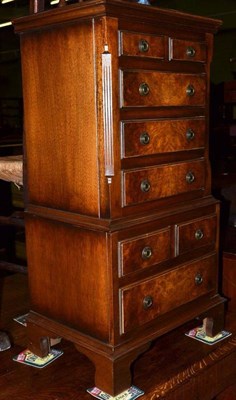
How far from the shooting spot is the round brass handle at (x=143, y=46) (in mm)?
1587

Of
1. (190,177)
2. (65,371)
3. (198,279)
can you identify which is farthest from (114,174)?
(65,371)

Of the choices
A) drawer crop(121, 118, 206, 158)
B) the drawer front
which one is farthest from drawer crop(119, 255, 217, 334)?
the drawer front

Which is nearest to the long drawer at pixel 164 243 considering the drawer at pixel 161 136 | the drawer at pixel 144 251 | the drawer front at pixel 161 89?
the drawer at pixel 144 251

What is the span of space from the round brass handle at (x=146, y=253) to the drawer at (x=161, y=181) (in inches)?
6.4

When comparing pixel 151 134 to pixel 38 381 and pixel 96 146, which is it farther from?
pixel 38 381

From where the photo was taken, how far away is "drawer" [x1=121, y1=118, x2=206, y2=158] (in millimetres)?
1602

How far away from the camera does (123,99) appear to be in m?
1.56

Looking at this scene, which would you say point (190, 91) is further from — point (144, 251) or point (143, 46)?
point (144, 251)

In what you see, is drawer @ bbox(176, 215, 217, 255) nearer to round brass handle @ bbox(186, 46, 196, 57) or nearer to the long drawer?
the long drawer

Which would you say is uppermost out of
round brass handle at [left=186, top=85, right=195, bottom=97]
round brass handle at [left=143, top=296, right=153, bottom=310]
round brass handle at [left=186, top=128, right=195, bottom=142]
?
round brass handle at [left=186, top=85, right=195, bottom=97]

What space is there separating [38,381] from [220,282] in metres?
1.22

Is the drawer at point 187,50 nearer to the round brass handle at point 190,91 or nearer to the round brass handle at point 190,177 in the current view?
the round brass handle at point 190,91

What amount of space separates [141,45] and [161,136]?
12.3 inches

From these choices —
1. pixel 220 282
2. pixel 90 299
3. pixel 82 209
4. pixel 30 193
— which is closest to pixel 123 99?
pixel 82 209
